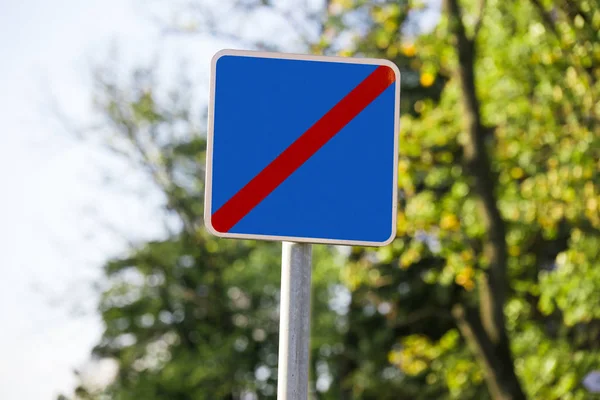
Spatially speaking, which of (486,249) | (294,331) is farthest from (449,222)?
(294,331)

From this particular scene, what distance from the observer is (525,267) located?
46.2 feet

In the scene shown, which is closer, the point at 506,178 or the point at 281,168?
the point at 281,168

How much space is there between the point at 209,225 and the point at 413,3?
28.1ft

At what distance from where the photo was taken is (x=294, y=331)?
2.90 m

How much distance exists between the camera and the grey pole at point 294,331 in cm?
288

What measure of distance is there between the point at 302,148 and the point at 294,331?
0.56m

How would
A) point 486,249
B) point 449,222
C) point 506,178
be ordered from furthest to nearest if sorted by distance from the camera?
1. point 506,178
2. point 449,222
3. point 486,249

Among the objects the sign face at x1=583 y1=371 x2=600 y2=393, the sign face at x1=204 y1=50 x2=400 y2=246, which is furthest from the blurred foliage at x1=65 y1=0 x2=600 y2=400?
the sign face at x1=204 y1=50 x2=400 y2=246

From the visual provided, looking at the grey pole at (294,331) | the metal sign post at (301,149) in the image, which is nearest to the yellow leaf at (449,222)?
the metal sign post at (301,149)

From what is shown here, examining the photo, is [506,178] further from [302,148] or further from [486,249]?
[302,148]

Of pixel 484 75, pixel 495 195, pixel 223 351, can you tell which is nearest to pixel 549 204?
pixel 495 195

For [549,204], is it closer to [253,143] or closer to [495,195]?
[495,195]

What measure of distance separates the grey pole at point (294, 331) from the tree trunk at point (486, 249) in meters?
8.12

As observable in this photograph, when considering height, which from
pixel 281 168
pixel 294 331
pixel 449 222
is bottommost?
pixel 294 331
